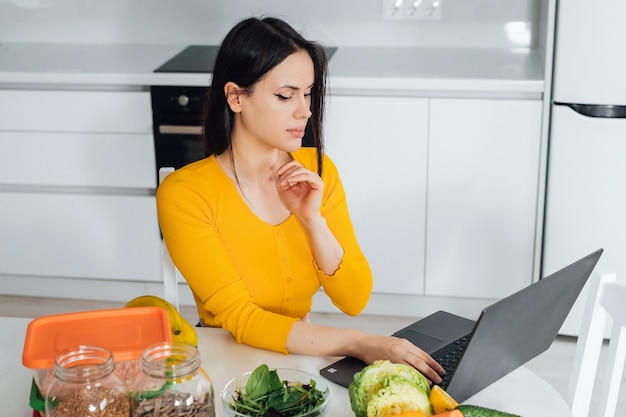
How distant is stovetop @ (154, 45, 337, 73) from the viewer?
2.97m

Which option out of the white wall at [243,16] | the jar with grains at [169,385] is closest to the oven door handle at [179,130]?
the white wall at [243,16]

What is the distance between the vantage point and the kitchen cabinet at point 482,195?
9.30ft

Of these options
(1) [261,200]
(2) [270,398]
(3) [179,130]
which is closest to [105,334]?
(2) [270,398]

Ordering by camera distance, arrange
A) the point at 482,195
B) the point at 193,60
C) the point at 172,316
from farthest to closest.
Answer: the point at 193,60 → the point at 482,195 → the point at 172,316

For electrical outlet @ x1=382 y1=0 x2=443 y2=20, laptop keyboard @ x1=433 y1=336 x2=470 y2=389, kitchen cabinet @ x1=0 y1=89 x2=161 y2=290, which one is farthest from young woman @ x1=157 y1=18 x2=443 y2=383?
electrical outlet @ x1=382 y1=0 x2=443 y2=20

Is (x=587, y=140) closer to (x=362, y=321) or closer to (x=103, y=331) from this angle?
(x=362, y=321)

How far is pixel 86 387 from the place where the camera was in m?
1.05

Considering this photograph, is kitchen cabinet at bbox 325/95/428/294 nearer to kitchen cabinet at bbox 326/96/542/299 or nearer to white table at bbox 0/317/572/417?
kitchen cabinet at bbox 326/96/542/299

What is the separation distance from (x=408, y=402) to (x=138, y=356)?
0.35m

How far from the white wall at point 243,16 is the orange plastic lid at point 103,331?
2219 millimetres

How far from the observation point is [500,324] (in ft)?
3.96

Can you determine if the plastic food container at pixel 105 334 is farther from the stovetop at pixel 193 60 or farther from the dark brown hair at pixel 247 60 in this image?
the stovetop at pixel 193 60

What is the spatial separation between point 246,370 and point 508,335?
→ 1.44 ft

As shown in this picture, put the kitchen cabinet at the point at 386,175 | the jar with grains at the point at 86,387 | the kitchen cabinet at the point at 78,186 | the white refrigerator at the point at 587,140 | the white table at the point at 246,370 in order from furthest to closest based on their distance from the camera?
the kitchen cabinet at the point at 78,186
the kitchen cabinet at the point at 386,175
the white refrigerator at the point at 587,140
the white table at the point at 246,370
the jar with grains at the point at 86,387
